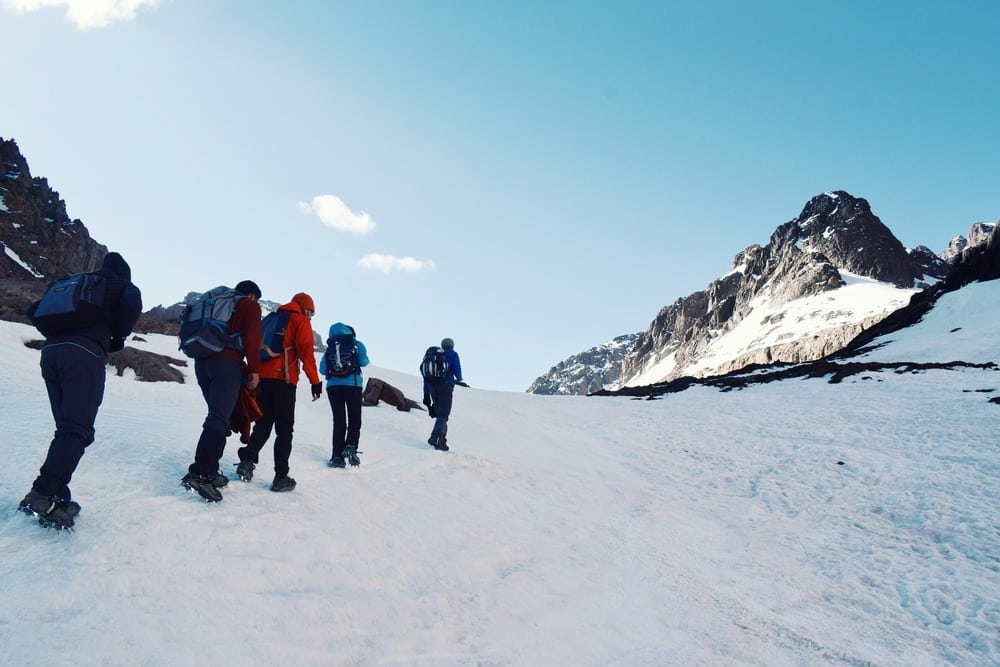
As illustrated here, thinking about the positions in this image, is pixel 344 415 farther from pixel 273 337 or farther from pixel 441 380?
pixel 441 380

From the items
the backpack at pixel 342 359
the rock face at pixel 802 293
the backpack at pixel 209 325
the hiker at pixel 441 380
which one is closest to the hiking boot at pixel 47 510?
the backpack at pixel 209 325

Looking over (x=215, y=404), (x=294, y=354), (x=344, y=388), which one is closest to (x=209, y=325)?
(x=215, y=404)

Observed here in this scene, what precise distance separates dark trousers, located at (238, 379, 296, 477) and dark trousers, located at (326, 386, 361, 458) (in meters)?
1.94

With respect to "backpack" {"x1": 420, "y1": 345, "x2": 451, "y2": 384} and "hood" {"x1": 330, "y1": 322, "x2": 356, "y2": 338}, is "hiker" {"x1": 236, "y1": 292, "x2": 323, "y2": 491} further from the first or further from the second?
"backpack" {"x1": 420, "y1": 345, "x2": 451, "y2": 384}

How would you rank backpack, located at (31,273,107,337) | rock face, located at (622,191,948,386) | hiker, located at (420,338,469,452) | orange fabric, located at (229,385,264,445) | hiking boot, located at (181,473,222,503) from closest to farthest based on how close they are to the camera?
backpack, located at (31,273,107,337), hiking boot, located at (181,473,222,503), orange fabric, located at (229,385,264,445), hiker, located at (420,338,469,452), rock face, located at (622,191,948,386)

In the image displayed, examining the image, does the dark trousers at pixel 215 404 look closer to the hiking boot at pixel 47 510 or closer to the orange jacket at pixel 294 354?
the orange jacket at pixel 294 354

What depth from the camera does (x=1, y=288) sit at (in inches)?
1144

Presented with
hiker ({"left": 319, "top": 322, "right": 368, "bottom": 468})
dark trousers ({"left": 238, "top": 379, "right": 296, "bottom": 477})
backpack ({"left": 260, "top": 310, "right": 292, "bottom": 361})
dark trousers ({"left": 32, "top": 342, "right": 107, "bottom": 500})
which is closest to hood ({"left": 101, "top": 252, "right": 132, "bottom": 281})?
dark trousers ({"left": 32, "top": 342, "right": 107, "bottom": 500})

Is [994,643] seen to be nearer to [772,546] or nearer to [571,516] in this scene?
[772,546]

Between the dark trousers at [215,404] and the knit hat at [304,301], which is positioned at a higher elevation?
the knit hat at [304,301]

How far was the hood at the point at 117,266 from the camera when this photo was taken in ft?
15.8

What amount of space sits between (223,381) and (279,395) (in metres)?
0.92

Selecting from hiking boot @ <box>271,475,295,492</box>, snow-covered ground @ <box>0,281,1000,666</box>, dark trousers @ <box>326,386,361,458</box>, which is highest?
dark trousers @ <box>326,386,361,458</box>

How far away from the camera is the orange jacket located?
6.48 m
